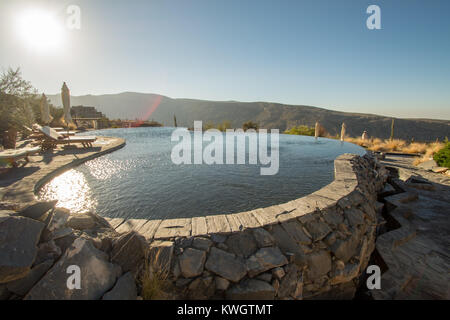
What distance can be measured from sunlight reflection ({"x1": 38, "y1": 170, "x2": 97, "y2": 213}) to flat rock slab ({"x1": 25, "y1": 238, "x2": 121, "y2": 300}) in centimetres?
160

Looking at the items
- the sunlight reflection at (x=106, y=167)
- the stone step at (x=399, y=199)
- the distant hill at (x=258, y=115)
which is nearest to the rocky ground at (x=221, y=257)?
the stone step at (x=399, y=199)

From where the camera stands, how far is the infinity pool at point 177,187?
3.02 metres

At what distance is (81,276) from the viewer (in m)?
1.42

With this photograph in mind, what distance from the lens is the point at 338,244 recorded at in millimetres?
2277

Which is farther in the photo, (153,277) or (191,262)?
(191,262)

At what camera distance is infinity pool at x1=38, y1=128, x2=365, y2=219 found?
302cm

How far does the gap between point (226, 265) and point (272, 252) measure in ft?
1.63

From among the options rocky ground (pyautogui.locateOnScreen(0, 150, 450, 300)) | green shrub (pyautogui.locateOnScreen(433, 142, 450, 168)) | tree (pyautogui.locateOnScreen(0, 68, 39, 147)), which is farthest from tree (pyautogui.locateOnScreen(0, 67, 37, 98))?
green shrub (pyautogui.locateOnScreen(433, 142, 450, 168))

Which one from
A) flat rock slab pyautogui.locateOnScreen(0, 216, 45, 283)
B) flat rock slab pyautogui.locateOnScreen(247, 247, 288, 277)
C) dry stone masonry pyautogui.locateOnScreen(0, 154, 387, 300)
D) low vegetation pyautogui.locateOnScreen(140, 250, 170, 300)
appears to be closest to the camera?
flat rock slab pyautogui.locateOnScreen(0, 216, 45, 283)

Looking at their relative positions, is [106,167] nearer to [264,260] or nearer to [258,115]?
[264,260]

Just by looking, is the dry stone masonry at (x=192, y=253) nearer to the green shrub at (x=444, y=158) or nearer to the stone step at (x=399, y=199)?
the stone step at (x=399, y=199)

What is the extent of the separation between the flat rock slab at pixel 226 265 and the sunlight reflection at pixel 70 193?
91.4 inches

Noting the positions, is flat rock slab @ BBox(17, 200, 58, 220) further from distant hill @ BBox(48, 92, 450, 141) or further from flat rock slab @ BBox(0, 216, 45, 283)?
distant hill @ BBox(48, 92, 450, 141)

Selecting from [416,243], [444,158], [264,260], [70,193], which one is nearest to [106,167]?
[70,193]
